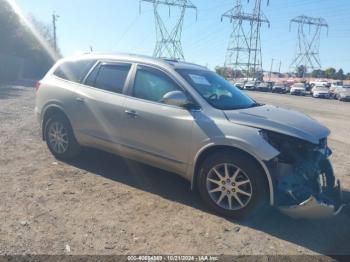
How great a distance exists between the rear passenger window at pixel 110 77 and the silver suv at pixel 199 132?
2 centimetres

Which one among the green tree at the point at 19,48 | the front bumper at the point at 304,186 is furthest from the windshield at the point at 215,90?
the green tree at the point at 19,48

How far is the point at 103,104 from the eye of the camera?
5262 millimetres

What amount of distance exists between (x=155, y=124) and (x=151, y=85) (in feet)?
1.97

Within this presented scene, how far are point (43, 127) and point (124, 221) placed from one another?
9.13ft

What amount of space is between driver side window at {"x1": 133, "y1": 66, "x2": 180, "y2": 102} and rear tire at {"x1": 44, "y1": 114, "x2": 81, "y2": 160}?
4.67 feet

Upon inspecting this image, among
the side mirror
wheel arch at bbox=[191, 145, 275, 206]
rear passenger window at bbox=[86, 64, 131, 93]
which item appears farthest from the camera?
rear passenger window at bbox=[86, 64, 131, 93]

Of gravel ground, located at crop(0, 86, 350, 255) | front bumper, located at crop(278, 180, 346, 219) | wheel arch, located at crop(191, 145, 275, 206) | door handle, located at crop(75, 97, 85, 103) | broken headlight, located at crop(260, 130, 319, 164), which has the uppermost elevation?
door handle, located at crop(75, 97, 85, 103)

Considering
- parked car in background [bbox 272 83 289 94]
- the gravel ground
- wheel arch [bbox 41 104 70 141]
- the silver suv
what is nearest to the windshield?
the silver suv

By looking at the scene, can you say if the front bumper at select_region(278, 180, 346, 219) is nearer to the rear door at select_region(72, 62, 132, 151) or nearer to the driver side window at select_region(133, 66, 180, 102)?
the driver side window at select_region(133, 66, 180, 102)

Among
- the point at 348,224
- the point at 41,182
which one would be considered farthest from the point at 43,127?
the point at 348,224

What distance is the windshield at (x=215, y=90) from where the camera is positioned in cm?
473

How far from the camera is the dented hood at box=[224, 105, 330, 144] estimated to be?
412 centimetres

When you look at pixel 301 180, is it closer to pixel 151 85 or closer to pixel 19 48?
pixel 151 85

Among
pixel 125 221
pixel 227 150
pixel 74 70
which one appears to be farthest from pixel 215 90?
pixel 74 70
